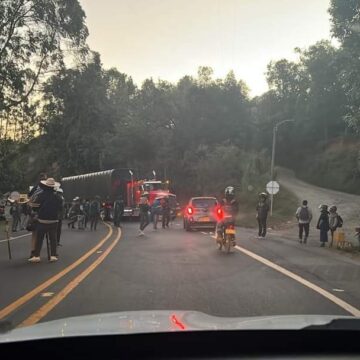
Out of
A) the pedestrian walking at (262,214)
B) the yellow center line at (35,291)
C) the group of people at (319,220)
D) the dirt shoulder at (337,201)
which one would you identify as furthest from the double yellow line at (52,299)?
the dirt shoulder at (337,201)

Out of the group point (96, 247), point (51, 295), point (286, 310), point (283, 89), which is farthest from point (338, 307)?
point (283, 89)

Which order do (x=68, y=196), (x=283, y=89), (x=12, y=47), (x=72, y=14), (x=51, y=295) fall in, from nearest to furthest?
(x=51, y=295)
(x=12, y=47)
(x=72, y=14)
(x=68, y=196)
(x=283, y=89)

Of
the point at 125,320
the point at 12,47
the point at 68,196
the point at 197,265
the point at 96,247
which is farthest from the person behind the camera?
the point at 68,196

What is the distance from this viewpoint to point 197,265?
1295cm

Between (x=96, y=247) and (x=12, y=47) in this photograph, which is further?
(x=12, y=47)

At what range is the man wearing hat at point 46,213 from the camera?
13352 mm

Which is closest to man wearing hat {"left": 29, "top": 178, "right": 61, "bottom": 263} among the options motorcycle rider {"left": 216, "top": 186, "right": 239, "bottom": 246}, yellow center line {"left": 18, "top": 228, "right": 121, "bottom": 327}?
yellow center line {"left": 18, "top": 228, "right": 121, "bottom": 327}

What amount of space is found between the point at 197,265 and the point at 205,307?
486cm

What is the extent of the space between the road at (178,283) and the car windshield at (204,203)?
34.3 feet

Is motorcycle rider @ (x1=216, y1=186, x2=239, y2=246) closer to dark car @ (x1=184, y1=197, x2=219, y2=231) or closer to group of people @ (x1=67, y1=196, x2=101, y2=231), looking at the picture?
dark car @ (x1=184, y1=197, x2=219, y2=231)

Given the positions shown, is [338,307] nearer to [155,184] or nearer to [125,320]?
[125,320]

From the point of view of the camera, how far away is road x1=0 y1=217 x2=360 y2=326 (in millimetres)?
8078

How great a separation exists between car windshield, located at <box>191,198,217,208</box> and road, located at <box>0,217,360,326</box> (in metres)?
10.4

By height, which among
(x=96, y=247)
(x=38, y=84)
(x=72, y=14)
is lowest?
(x=96, y=247)
